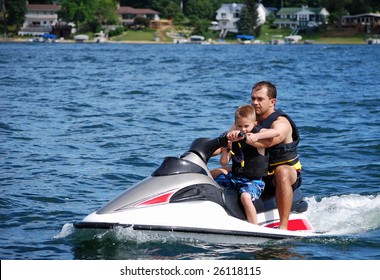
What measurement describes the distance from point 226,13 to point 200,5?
4.45m

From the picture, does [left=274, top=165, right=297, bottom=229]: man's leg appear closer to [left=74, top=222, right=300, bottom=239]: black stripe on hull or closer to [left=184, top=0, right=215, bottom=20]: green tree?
[left=74, top=222, right=300, bottom=239]: black stripe on hull

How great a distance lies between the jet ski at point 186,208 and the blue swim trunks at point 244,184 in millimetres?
92

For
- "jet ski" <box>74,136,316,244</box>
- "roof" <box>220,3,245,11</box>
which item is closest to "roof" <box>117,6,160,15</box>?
"roof" <box>220,3,245,11</box>

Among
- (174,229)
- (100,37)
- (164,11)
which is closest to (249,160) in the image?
(174,229)

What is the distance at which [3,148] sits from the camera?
1452 cm

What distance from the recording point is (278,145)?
7996 mm

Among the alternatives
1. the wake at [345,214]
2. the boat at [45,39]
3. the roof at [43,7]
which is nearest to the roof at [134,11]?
the roof at [43,7]

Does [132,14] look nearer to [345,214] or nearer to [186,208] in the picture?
[345,214]

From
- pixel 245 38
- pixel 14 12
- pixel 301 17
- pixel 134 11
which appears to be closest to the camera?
pixel 245 38

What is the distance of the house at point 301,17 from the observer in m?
125

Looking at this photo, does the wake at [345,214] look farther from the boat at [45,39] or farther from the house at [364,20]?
the house at [364,20]

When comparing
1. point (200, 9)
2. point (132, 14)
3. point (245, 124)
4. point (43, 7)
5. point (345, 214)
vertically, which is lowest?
point (132, 14)

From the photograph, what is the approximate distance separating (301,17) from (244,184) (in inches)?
4776

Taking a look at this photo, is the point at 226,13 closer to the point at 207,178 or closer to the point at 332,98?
the point at 332,98
